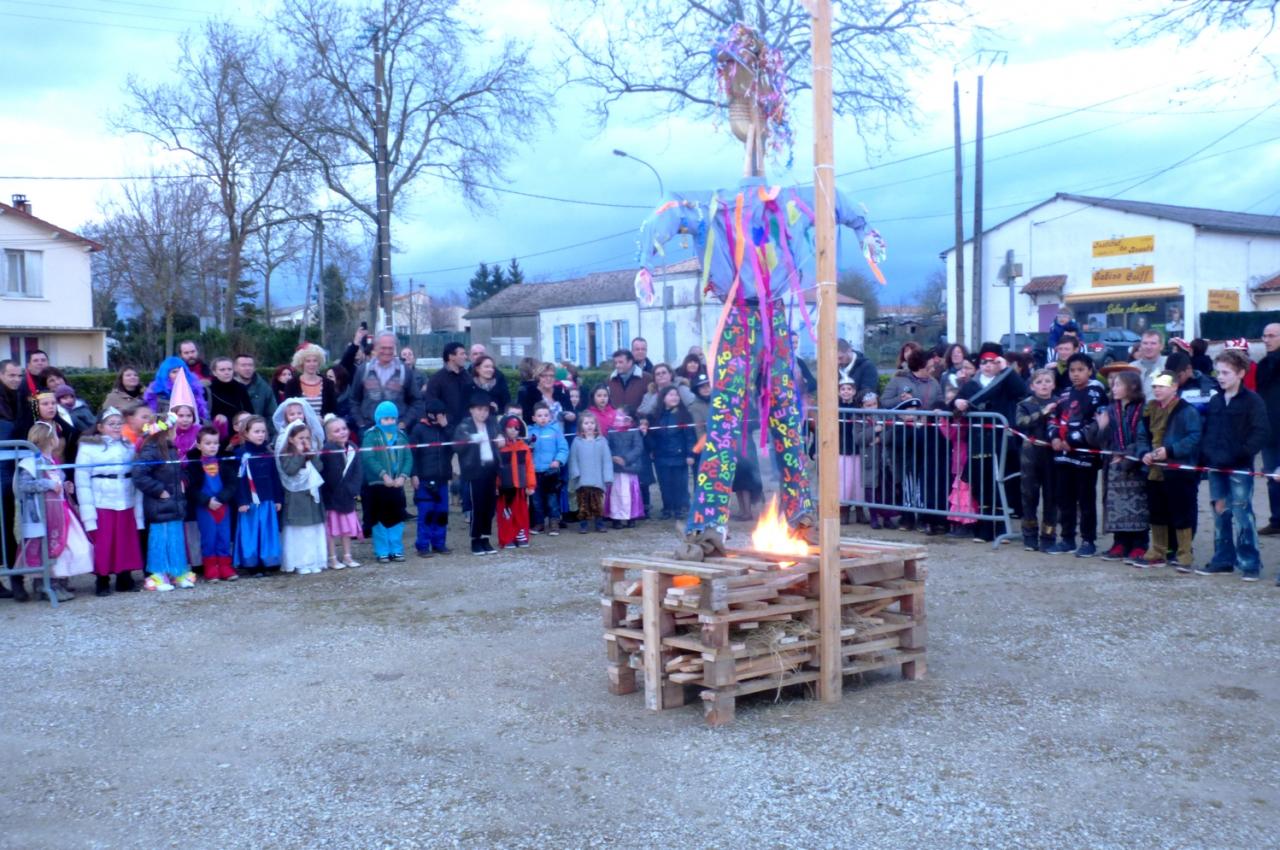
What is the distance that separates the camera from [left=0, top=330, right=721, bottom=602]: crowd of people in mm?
8953

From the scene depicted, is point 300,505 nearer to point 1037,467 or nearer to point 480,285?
point 1037,467

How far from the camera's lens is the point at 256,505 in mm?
9492

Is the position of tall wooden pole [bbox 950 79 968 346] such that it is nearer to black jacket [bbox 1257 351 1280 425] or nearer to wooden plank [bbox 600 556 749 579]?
black jacket [bbox 1257 351 1280 425]

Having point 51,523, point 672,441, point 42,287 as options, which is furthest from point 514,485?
point 42,287

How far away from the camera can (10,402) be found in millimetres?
9391

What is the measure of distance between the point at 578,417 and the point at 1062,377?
4.80 m

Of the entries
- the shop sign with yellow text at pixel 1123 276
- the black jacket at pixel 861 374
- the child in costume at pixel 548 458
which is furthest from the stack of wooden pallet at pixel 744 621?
the shop sign with yellow text at pixel 1123 276

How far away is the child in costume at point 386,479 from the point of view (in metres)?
9.92

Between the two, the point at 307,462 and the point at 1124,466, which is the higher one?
the point at 307,462

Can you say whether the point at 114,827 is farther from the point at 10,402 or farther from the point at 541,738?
the point at 10,402

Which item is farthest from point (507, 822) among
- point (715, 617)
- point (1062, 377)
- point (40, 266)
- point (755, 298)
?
point (40, 266)

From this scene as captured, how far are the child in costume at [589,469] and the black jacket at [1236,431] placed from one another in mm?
5529

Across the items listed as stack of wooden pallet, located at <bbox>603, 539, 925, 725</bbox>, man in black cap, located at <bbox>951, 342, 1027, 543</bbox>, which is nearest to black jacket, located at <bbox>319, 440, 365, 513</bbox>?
stack of wooden pallet, located at <bbox>603, 539, 925, 725</bbox>

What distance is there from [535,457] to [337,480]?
2.20 meters
